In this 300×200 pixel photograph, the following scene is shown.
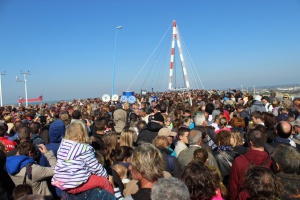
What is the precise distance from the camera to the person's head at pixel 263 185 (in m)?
2.40

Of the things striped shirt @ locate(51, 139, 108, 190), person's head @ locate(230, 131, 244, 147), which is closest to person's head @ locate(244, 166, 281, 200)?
striped shirt @ locate(51, 139, 108, 190)

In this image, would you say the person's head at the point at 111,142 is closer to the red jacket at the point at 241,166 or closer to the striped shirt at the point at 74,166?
the striped shirt at the point at 74,166

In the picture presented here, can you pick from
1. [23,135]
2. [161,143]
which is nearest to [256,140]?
[161,143]

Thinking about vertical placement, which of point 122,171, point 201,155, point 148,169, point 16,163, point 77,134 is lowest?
point 122,171

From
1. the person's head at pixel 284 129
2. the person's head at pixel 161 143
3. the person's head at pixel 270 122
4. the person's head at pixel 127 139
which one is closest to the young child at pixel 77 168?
the person's head at pixel 161 143

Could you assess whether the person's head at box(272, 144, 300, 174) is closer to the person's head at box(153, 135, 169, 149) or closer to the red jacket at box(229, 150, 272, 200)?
the red jacket at box(229, 150, 272, 200)

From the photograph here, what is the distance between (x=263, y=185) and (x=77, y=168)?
1.87 m

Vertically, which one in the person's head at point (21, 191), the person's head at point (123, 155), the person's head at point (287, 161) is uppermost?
the person's head at point (287, 161)

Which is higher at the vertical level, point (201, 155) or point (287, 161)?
point (287, 161)

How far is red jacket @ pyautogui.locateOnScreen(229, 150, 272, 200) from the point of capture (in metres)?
3.27

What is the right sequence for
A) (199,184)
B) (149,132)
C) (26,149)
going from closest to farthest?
(199,184), (26,149), (149,132)

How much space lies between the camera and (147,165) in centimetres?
263

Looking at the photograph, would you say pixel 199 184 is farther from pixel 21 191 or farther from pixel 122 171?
pixel 21 191

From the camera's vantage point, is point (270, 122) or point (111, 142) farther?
point (270, 122)
